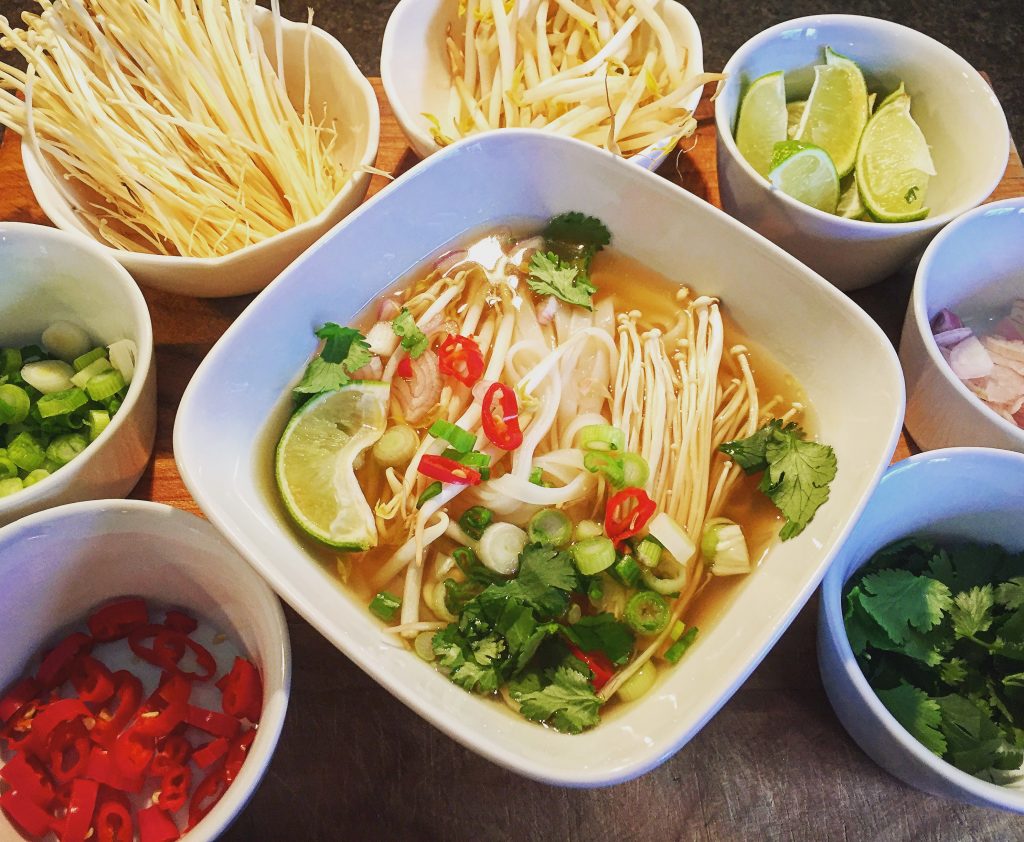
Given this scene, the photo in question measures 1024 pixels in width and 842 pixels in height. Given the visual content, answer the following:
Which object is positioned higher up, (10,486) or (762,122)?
(762,122)

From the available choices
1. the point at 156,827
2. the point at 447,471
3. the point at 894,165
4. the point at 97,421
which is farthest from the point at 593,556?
the point at 894,165

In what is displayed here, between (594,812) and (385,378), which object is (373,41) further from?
(594,812)

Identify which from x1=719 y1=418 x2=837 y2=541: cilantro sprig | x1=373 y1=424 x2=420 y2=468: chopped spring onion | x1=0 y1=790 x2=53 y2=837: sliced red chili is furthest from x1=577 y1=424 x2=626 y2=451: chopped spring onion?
x1=0 y1=790 x2=53 y2=837: sliced red chili

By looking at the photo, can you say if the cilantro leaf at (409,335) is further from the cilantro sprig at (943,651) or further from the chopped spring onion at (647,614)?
the cilantro sprig at (943,651)

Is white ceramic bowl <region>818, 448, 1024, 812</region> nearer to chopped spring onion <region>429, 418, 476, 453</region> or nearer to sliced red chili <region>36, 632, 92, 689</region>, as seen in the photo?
chopped spring onion <region>429, 418, 476, 453</region>

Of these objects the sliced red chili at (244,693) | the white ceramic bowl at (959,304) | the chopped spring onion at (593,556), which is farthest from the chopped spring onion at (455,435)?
the white ceramic bowl at (959,304)

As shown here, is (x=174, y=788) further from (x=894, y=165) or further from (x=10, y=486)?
(x=894, y=165)

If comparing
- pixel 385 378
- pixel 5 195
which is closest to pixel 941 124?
pixel 385 378
